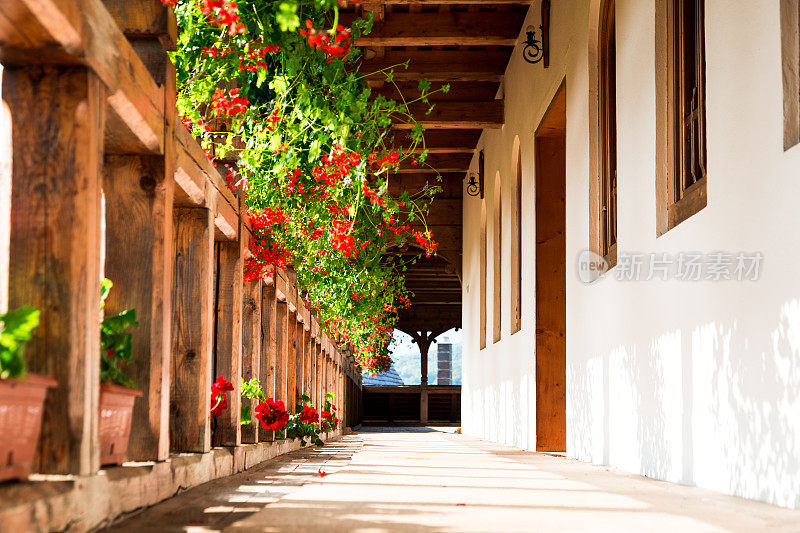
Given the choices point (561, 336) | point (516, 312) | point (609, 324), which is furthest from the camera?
point (516, 312)

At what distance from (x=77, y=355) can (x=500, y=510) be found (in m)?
1.45

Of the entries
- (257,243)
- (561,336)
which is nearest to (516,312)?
(561,336)

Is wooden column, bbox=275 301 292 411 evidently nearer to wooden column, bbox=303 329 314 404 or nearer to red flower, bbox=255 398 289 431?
red flower, bbox=255 398 289 431

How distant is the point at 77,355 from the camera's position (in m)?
2.45

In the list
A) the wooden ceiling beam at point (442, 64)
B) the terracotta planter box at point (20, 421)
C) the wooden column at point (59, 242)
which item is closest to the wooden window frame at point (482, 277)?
the wooden ceiling beam at point (442, 64)

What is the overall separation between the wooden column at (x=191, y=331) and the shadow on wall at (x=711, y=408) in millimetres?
2143

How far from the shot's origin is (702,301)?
14.5 ft

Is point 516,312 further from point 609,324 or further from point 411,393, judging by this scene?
point 411,393

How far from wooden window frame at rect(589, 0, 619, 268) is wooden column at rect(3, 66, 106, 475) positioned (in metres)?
4.80

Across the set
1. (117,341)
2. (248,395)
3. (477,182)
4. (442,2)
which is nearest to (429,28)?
(442,2)

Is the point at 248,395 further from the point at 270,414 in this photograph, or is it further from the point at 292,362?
the point at 292,362

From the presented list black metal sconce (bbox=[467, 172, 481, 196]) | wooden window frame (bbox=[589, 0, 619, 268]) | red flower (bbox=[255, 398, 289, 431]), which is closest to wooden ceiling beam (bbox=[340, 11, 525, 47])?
wooden window frame (bbox=[589, 0, 619, 268])

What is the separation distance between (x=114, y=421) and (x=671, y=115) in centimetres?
347

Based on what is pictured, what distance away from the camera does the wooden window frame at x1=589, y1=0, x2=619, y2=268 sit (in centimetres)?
693
